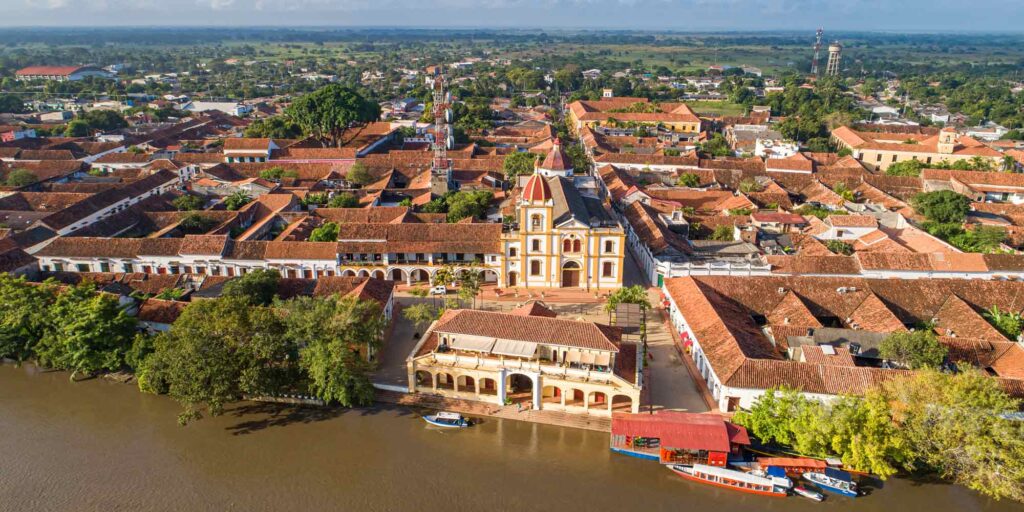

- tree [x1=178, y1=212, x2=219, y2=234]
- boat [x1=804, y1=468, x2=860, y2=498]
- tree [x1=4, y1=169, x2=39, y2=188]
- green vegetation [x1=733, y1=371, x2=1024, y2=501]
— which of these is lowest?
boat [x1=804, y1=468, x2=860, y2=498]

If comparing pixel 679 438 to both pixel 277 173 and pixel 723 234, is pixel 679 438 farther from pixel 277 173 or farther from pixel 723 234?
pixel 277 173

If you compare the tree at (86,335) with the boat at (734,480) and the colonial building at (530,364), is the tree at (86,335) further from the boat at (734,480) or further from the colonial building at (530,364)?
the boat at (734,480)

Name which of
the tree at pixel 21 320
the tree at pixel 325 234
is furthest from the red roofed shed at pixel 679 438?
the tree at pixel 21 320

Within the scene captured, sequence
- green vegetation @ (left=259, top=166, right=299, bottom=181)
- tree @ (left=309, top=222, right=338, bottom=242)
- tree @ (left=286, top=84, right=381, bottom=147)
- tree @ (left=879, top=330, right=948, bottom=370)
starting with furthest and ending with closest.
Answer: tree @ (left=286, top=84, right=381, bottom=147), green vegetation @ (left=259, top=166, right=299, bottom=181), tree @ (left=309, top=222, right=338, bottom=242), tree @ (left=879, top=330, right=948, bottom=370)

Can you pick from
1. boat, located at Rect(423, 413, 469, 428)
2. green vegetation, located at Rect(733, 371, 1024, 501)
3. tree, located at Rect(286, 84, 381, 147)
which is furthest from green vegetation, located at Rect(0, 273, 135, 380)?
tree, located at Rect(286, 84, 381, 147)

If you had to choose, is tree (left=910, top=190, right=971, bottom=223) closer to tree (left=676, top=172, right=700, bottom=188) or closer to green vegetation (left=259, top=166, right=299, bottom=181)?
tree (left=676, top=172, right=700, bottom=188)

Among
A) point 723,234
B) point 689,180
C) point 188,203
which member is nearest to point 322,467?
point 723,234
